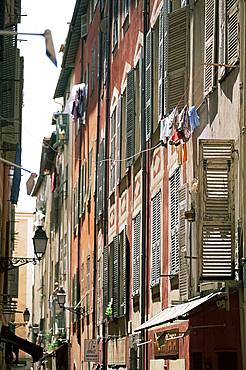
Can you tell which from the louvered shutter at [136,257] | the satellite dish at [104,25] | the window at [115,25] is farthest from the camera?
the satellite dish at [104,25]

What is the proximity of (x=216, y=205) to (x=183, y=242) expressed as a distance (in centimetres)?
245

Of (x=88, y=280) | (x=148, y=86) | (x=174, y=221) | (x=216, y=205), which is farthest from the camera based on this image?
(x=88, y=280)

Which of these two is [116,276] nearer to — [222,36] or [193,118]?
[193,118]

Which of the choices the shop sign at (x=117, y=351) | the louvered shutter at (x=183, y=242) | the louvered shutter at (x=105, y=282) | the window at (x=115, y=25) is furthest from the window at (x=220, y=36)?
the louvered shutter at (x=105, y=282)

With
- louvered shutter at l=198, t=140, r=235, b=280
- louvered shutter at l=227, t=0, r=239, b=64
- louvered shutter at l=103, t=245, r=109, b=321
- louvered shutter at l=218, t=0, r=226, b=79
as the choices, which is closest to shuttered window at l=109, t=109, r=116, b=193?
louvered shutter at l=103, t=245, r=109, b=321

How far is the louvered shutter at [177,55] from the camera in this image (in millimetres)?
13625

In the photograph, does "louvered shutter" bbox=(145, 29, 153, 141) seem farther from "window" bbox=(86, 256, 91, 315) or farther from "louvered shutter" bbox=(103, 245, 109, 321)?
"window" bbox=(86, 256, 91, 315)

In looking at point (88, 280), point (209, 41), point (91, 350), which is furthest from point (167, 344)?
point (88, 280)

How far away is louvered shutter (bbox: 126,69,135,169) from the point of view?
1930 cm

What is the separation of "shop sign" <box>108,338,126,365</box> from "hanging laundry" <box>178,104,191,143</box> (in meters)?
8.65

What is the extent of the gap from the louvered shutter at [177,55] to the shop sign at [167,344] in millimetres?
3659

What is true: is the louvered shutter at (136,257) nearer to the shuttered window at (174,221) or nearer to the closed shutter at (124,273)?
the closed shutter at (124,273)

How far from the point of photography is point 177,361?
44.0 feet

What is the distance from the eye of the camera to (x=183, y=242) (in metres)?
12.7
